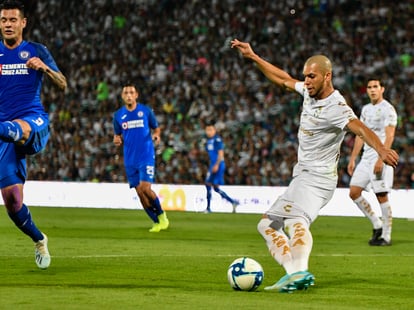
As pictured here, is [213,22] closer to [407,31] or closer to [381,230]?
[407,31]

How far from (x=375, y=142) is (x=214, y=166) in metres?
17.6

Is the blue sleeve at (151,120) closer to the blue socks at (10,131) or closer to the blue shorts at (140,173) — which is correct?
the blue shorts at (140,173)

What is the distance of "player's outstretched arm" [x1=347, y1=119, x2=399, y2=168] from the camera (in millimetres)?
7730

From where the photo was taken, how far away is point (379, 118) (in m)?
14.8

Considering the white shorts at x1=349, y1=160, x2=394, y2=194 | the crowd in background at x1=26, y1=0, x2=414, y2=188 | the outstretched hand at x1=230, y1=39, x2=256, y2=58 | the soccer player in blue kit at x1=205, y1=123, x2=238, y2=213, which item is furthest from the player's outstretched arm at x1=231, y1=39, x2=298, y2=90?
the crowd in background at x1=26, y1=0, x2=414, y2=188

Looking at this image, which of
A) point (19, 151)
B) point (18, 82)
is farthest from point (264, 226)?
point (18, 82)

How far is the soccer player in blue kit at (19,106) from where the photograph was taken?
968 centimetres

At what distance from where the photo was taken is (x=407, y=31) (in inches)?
1198

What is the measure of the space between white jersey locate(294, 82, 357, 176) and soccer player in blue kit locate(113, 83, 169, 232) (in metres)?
8.30

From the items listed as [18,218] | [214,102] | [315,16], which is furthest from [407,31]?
[18,218]

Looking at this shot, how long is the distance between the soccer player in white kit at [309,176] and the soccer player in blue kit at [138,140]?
8.26m

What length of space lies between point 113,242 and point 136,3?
77.4ft

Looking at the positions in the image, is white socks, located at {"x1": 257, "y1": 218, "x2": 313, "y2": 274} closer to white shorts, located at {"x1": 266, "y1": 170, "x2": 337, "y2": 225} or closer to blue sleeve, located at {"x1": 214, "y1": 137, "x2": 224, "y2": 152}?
white shorts, located at {"x1": 266, "y1": 170, "x2": 337, "y2": 225}

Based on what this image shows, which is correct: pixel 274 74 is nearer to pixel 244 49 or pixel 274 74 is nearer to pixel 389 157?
pixel 244 49
